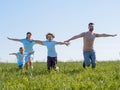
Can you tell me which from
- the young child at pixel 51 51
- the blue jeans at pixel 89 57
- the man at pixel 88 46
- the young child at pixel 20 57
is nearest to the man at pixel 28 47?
the young child at pixel 20 57

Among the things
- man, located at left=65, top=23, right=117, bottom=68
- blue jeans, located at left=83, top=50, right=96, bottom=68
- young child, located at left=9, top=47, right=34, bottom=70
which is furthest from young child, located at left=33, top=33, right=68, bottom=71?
young child, located at left=9, top=47, right=34, bottom=70

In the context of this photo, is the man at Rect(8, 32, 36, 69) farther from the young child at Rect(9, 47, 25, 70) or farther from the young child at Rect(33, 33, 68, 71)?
the young child at Rect(33, 33, 68, 71)

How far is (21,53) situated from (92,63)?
19.1 ft

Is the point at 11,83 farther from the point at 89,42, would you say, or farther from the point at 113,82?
the point at 89,42

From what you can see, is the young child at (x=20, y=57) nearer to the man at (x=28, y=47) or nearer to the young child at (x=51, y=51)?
the man at (x=28, y=47)

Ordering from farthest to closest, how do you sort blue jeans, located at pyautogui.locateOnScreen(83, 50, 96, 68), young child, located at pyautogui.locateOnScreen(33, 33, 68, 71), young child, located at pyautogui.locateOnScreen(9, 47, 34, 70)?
young child, located at pyautogui.locateOnScreen(9, 47, 34, 70) → young child, located at pyautogui.locateOnScreen(33, 33, 68, 71) → blue jeans, located at pyautogui.locateOnScreen(83, 50, 96, 68)

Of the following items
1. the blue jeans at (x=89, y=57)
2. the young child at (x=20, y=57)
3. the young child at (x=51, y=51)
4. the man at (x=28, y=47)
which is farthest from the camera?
the young child at (x=20, y=57)

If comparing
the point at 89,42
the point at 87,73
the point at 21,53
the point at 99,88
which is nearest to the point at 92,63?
the point at 89,42

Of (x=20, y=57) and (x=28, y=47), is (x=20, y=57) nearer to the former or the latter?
(x=20, y=57)

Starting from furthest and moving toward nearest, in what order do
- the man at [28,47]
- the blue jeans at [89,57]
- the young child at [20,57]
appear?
the young child at [20,57] < the man at [28,47] < the blue jeans at [89,57]

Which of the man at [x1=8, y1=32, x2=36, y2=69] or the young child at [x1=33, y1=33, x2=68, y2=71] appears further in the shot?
the man at [x1=8, y1=32, x2=36, y2=69]

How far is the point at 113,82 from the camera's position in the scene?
44.3 feet

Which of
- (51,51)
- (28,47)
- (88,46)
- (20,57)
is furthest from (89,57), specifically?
(20,57)

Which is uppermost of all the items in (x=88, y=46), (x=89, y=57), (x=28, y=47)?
(x=28, y=47)
